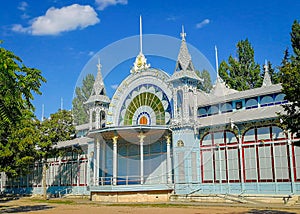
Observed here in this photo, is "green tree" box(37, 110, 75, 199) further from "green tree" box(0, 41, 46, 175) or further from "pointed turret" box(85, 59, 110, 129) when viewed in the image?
"green tree" box(0, 41, 46, 175)

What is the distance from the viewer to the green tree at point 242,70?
51500 millimetres

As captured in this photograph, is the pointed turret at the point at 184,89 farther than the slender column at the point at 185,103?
Yes

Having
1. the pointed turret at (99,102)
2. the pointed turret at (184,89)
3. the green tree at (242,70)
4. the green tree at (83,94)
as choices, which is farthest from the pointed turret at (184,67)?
the green tree at (83,94)

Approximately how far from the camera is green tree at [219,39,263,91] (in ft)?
169

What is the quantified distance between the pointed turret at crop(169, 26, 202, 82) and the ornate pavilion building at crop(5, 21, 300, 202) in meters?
0.08

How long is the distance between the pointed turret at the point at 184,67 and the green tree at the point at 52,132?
13196mm

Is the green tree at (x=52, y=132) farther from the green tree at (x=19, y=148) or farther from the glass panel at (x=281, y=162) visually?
the glass panel at (x=281, y=162)

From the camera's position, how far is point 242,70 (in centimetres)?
5250

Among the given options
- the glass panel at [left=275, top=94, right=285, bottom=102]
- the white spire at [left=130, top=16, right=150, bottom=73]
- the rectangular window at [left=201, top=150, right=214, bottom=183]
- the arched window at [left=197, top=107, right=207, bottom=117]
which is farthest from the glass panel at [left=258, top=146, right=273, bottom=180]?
the white spire at [left=130, top=16, right=150, bottom=73]

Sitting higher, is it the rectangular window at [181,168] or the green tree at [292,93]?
the green tree at [292,93]

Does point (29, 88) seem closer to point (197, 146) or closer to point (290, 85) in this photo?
point (290, 85)

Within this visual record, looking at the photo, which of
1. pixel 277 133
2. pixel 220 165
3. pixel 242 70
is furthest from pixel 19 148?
pixel 242 70

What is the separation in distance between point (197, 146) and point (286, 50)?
22.3 meters

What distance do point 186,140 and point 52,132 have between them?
13.9 metres
